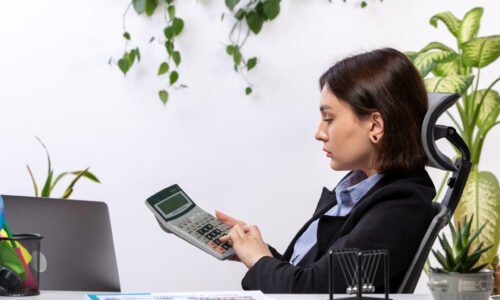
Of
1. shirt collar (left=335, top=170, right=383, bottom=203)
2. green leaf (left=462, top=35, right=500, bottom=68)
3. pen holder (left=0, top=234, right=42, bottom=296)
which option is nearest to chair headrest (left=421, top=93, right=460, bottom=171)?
shirt collar (left=335, top=170, right=383, bottom=203)

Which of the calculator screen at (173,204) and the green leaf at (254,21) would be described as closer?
the calculator screen at (173,204)

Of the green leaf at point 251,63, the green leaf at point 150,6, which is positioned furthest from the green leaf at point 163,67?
the green leaf at point 251,63

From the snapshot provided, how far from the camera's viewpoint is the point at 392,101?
1521mm

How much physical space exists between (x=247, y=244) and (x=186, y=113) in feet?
5.68

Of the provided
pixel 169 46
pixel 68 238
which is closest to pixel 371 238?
pixel 68 238

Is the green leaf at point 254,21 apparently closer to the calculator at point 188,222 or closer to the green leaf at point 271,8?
the green leaf at point 271,8

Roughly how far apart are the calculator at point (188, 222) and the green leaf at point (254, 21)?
5.60 ft

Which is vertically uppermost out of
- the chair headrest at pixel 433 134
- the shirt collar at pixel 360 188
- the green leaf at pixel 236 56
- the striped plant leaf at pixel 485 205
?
the green leaf at pixel 236 56

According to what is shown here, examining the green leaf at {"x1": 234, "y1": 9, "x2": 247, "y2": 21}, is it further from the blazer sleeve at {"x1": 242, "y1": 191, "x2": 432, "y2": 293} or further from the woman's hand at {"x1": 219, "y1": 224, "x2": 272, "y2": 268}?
the blazer sleeve at {"x1": 242, "y1": 191, "x2": 432, "y2": 293}

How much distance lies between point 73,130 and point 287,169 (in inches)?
36.6

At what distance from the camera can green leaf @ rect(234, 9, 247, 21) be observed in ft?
10.5

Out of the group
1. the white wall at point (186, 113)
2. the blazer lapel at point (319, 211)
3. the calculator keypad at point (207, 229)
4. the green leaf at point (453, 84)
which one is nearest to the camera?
the calculator keypad at point (207, 229)

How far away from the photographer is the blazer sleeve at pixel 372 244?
1360 millimetres

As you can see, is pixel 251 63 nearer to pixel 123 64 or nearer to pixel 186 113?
pixel 186 113
